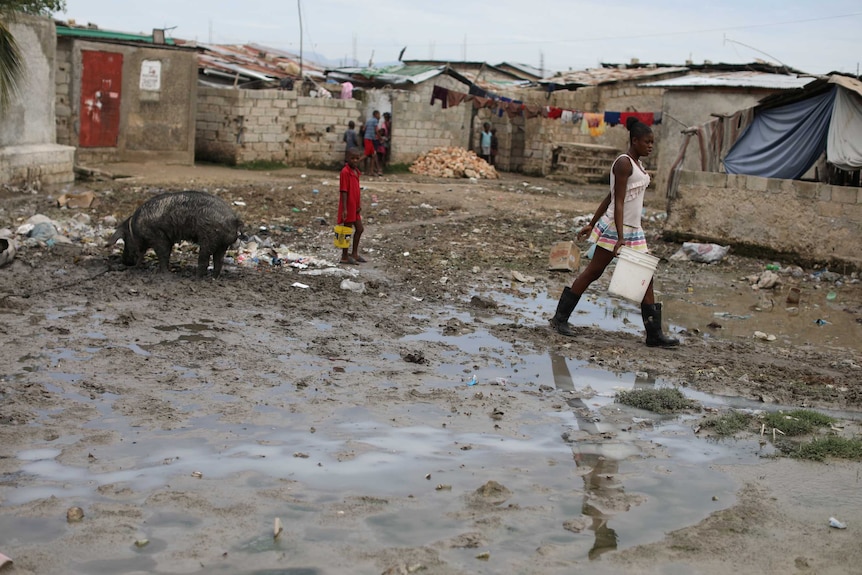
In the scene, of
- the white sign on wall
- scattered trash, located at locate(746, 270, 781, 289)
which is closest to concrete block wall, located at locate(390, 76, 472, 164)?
the white sign on wall

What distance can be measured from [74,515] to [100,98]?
53.7ft

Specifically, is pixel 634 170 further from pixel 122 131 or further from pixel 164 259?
pixel 122 131

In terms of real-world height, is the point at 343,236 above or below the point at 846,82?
below

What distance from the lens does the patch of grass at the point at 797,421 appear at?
5035 mm

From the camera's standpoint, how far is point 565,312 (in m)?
7.29

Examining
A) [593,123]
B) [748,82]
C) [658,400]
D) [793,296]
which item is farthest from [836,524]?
[593,123]

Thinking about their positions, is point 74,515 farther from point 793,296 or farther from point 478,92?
point 478,92

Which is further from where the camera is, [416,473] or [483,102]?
[483,102]

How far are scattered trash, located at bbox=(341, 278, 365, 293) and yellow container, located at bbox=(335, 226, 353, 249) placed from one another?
46.4 inches

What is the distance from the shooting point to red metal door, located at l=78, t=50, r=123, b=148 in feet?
59.5

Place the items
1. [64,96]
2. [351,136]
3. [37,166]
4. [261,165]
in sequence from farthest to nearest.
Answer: [351,136] < [261,165] < [64,96] < [37,166]

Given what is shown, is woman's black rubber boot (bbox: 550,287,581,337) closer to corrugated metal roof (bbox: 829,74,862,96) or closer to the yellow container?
the yellow container

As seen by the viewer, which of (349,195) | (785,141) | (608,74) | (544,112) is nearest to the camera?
(349,195)

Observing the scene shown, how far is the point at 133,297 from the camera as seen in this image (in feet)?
24.7
